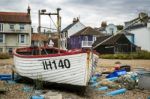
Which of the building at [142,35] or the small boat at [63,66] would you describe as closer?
the small boat at [63,66]

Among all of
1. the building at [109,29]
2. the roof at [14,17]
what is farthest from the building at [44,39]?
the building at [109,29]

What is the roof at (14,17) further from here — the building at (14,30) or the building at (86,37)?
the building at (86,37)

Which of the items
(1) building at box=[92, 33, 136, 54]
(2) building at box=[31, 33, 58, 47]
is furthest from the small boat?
(1) building at box=[92, 33, 136, 54]

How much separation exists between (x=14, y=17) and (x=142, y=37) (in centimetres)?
2201

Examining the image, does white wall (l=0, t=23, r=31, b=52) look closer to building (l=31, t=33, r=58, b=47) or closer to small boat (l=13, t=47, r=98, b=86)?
building (l=31, t=33, r=58, b=47)

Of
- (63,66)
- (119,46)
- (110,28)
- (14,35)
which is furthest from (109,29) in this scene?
(63,66)

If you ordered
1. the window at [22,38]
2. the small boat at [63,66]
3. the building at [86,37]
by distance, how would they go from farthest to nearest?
the building at [86,37], the window at [22,38], the small boat at [63,66]

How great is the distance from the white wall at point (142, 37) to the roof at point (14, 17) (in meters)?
19.0

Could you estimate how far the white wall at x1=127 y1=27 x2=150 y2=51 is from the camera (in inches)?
2382

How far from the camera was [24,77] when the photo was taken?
16969 mm

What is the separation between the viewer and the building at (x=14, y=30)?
61.0 m

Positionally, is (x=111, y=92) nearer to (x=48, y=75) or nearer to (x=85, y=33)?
(x=48, y=75)

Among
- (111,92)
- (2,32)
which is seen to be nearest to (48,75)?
(111,92)

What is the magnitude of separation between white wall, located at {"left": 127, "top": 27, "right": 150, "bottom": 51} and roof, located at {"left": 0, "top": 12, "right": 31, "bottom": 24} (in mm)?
18974
